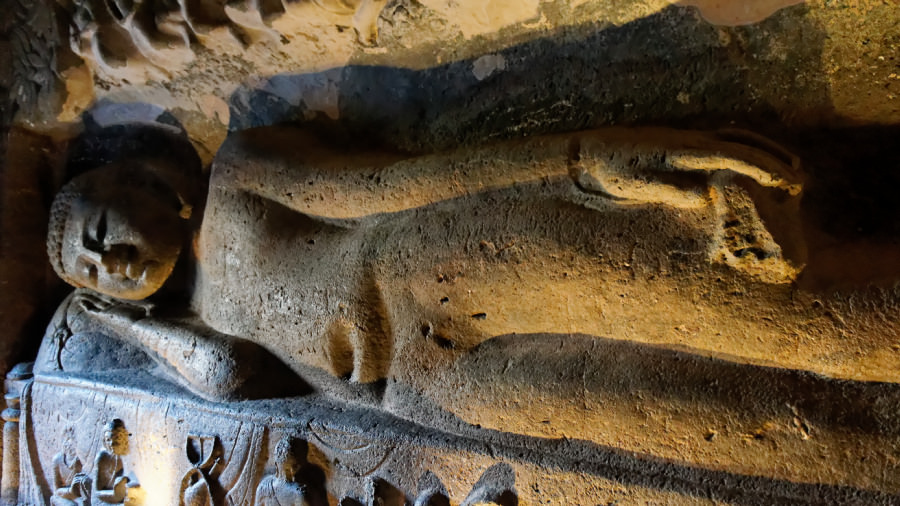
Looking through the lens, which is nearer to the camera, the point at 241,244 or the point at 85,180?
the point at 241,244

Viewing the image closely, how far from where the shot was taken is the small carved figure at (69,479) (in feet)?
7.82

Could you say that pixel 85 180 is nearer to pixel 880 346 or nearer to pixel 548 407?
pixel 548 407

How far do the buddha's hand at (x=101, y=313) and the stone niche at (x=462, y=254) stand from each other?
0.05ft

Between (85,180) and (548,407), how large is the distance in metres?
2.09

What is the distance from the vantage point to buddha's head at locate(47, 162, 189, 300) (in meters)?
2.35

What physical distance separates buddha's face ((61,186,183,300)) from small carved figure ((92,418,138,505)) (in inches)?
20.5

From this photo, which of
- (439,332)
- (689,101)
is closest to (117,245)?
(439,332)

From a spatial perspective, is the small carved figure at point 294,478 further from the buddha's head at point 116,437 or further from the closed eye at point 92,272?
the closed eye at point 92,272

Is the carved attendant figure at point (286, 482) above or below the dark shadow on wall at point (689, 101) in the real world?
below

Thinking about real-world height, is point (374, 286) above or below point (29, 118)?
below

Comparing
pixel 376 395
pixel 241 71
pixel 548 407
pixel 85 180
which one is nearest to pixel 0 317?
pixel 85 180

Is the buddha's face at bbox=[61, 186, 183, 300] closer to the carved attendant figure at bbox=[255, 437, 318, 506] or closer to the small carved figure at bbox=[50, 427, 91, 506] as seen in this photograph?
the small carved figure at bbox=[50, 427, 91, 506]

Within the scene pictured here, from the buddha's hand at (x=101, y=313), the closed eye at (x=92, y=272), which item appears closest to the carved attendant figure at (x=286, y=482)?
the buddha's hand at (x=101, y=313)

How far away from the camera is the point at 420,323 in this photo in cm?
191
